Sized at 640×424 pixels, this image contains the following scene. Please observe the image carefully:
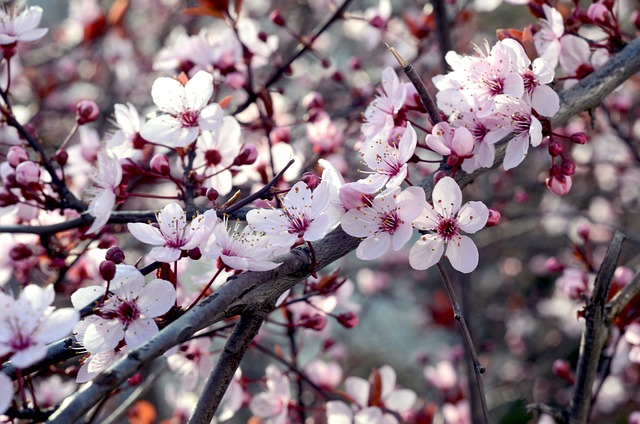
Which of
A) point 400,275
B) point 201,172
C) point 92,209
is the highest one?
point 92,209

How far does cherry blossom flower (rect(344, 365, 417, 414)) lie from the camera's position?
2.06 meters

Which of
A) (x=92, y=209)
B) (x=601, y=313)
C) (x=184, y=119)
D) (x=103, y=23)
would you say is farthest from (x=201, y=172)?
(x=103, y=23)

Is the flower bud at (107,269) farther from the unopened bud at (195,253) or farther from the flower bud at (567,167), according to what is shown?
the flower bud at (567,167)

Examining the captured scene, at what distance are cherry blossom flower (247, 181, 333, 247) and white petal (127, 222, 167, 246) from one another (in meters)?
0.17

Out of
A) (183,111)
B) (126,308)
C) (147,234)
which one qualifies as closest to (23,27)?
(183,111)

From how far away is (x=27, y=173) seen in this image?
5.08 feet

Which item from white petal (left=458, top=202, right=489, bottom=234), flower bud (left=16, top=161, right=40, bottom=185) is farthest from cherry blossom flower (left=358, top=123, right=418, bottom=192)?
flower bud (left=16, top=161, right=40, bottom=185)

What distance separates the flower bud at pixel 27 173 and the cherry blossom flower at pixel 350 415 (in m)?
0.98

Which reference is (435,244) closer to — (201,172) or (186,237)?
(186,237)

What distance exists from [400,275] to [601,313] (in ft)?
11.1

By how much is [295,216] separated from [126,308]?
36 centimetres

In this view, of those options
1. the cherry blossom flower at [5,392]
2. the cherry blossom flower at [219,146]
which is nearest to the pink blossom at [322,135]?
the cherry blossom flower at [219,146]

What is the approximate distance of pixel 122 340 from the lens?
1.24 metres

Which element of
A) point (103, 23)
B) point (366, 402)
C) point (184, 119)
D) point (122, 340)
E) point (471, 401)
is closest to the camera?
point (122, 340)
